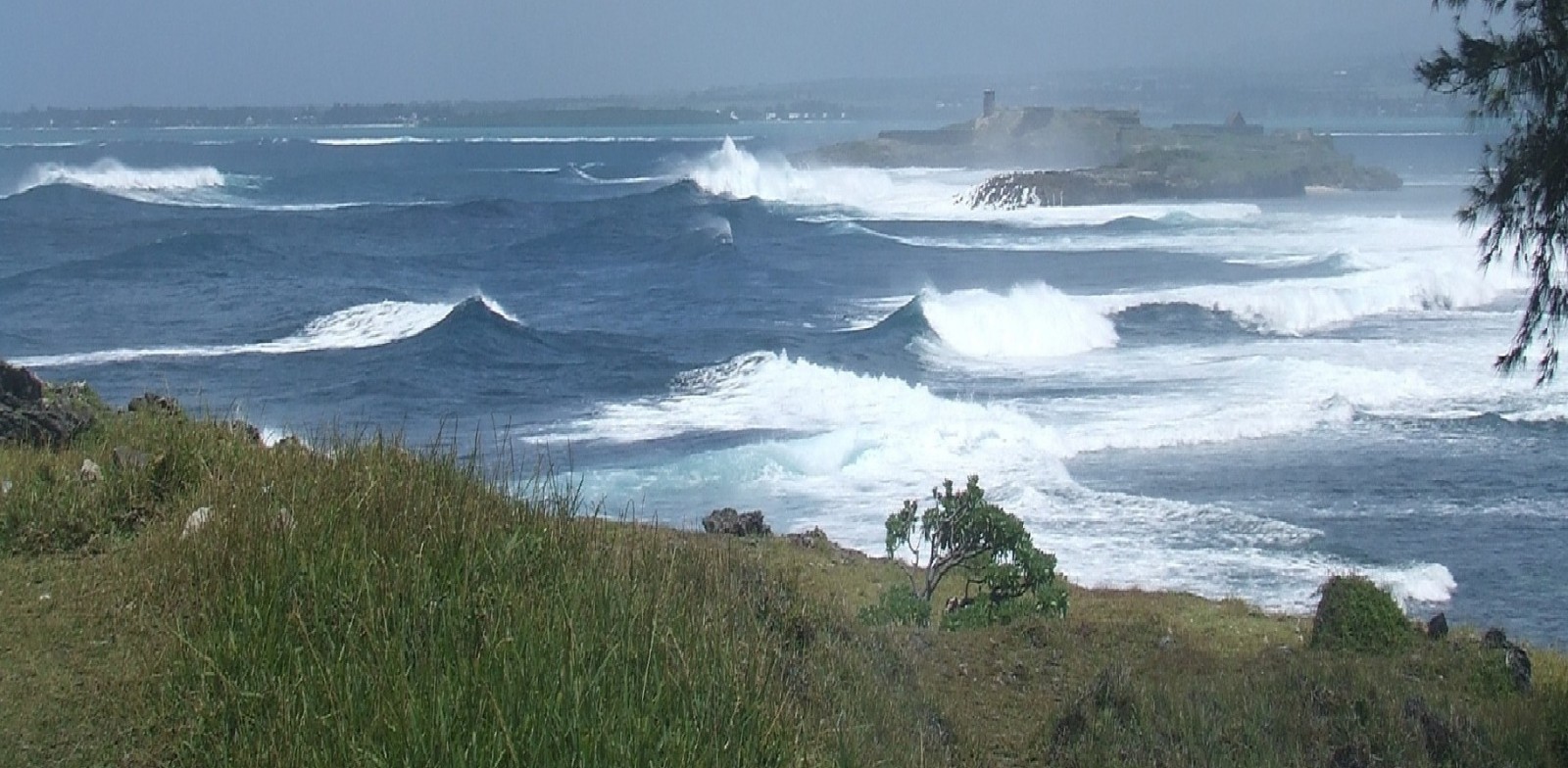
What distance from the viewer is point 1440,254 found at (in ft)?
154

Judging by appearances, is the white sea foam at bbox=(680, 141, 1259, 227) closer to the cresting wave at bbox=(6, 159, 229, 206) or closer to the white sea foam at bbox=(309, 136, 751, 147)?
the cresting wave at bbox=(6, 159, 229, 206)

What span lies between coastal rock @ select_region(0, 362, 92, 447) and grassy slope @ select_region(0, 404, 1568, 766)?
812mm

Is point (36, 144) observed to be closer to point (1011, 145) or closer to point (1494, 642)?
point (1011, 145)

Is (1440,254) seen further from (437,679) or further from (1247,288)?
(437,679)

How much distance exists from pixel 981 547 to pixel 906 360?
18023mm

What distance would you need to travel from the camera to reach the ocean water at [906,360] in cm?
1875

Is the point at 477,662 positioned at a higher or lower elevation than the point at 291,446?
lower

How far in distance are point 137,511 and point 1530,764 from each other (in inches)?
276

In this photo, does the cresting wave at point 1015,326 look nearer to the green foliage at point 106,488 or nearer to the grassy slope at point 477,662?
the grassy slope at point 477,662

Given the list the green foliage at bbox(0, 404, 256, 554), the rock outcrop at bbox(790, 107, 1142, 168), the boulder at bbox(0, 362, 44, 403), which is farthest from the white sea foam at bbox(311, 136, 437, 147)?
the green foliage at bbox(0, 404, 256, 554)

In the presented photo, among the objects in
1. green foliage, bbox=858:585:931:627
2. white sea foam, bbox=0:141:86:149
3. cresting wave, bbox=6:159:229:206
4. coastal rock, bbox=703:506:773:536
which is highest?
white sea foam, bbox=0:141:86:149

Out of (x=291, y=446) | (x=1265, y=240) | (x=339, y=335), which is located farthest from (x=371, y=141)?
(x=291, y=446)

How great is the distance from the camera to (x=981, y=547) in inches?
519

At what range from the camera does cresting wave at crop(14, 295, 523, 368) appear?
Answer: 2997 centimetres
